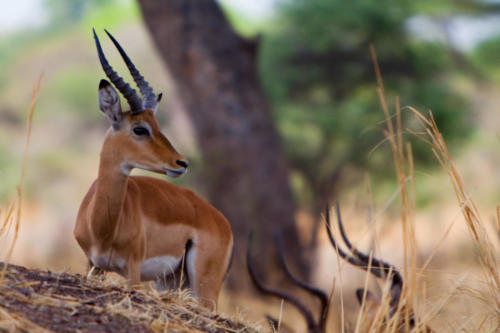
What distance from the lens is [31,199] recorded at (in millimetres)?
24984

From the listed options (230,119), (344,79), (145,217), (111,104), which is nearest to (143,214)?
(145,217)

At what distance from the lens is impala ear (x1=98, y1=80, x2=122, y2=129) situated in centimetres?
391

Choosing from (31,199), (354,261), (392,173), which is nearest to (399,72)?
(392,173)

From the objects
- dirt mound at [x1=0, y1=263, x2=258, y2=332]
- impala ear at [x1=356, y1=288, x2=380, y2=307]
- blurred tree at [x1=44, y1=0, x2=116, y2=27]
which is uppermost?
blurred tree at [x1=44, y1=0, x2=116, y2=27]

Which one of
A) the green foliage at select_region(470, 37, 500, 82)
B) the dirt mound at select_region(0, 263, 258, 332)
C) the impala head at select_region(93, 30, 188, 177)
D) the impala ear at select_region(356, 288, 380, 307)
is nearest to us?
the dirt mound at select_region(0, 263, 258, 332)

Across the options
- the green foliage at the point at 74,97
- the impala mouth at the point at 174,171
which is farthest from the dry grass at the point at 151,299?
the green foliage at the point at 74,97

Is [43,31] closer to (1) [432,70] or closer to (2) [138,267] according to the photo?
(1) [432,70]

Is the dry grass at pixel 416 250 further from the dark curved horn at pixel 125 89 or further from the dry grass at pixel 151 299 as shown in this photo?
the dark curved horn at pixel 125 89

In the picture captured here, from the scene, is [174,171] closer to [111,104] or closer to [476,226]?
[111,104]

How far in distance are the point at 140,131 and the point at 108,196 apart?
15.4 inches

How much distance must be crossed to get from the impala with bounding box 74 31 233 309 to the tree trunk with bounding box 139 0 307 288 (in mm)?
5309

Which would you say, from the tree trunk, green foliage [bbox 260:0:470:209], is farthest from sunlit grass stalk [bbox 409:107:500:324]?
green foliage [bbox 260:0:470:209]

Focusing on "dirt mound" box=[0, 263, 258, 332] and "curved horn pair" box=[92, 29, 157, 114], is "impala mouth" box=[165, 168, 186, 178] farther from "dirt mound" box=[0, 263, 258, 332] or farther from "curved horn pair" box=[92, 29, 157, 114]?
"dirt mound" box=[0, 263, 258, 332]

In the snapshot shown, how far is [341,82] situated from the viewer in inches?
590
